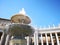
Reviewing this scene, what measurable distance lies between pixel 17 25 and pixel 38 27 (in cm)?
1616

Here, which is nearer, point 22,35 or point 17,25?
point 17,25

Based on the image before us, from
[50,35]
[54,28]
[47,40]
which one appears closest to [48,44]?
[47,40]

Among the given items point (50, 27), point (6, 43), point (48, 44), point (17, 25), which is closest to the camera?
point (17, 25)

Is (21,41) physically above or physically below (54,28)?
below

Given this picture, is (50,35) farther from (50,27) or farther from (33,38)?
(33,38)

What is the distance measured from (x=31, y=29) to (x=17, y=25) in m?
1.35

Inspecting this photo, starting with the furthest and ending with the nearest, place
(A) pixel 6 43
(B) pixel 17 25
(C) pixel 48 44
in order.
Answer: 1. (C) pixel 48 44
2. (A) pixel 6 43
3. (B) pixel 17 25

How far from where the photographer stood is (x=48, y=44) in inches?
918

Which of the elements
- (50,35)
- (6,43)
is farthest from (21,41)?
(50,35)

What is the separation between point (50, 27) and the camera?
2541cm

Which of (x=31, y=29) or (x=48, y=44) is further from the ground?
(x=48, y=44)

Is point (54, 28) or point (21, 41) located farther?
point (54, 28)

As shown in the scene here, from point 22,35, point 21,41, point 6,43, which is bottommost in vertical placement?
point 21,41

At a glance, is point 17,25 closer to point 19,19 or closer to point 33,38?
point 19,19
